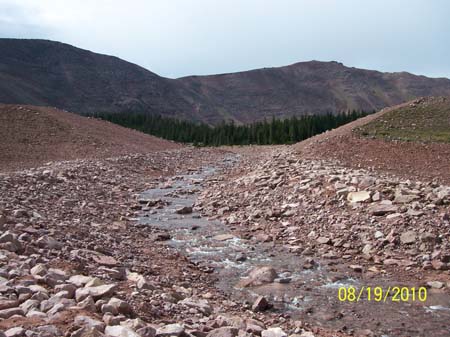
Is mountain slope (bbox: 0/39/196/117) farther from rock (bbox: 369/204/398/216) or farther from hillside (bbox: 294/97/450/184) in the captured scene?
rock (bbox: 369/204/398/216)

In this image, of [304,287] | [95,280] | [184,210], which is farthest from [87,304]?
[184,210]

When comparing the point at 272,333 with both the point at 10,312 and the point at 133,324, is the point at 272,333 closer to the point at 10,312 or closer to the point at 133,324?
the point at 133,324

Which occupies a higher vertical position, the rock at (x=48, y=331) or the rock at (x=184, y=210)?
the rock at (x=48, y=331)

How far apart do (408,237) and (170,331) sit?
6493mm

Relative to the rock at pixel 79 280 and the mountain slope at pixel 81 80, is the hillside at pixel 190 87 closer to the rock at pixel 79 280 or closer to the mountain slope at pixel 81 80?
the mountain slope at pixel 81 80

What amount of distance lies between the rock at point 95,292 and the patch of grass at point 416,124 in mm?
18211

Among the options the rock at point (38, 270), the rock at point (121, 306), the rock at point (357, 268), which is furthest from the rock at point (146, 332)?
the rock at point (357, 268)

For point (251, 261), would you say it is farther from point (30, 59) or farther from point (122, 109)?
point (30, 59)

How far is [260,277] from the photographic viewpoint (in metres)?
8.00

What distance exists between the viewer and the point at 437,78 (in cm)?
16675

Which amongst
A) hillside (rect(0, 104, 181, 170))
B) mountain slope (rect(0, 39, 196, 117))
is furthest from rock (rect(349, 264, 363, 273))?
mountain slope (rect(0, 39, 196, 117))

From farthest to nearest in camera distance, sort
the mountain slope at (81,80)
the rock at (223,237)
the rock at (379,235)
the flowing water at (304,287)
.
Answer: the mountain slope at (81,80) → the rock at (223,237) → the rock at (379,235) → the flowing water at (304,287)

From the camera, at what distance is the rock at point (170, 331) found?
442 cm

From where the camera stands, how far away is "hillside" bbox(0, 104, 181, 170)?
958 inches
